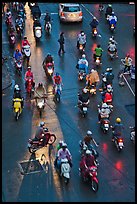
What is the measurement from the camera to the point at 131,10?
150 feet

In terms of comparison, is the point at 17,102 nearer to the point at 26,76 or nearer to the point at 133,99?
the point at 26,76

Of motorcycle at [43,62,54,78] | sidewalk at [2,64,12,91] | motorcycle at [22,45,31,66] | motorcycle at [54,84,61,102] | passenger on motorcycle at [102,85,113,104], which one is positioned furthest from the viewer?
motorcycle at [22,45,31,66]

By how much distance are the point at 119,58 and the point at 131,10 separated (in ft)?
37.9

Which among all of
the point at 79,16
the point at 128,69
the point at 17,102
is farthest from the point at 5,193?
the point at 79,16

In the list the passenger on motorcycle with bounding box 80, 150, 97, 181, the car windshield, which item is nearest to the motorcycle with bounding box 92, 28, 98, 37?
the car windshield

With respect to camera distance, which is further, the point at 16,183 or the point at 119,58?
the point at 119,58

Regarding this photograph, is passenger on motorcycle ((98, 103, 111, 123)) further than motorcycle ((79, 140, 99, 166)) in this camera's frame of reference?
Yes

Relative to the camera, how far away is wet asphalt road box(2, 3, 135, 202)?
2219cm

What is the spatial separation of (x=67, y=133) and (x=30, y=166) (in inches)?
131

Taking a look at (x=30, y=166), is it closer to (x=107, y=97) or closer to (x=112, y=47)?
(x=107, y=97)

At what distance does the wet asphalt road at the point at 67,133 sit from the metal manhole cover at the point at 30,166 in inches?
9.1

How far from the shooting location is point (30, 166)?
23.9 meters

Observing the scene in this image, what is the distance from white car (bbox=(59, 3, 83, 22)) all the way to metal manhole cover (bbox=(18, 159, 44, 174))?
19.7 meters

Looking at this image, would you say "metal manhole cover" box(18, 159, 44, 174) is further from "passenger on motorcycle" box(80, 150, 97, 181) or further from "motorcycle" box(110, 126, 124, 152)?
"motorcycle" box(110, 126, 124, 152)
